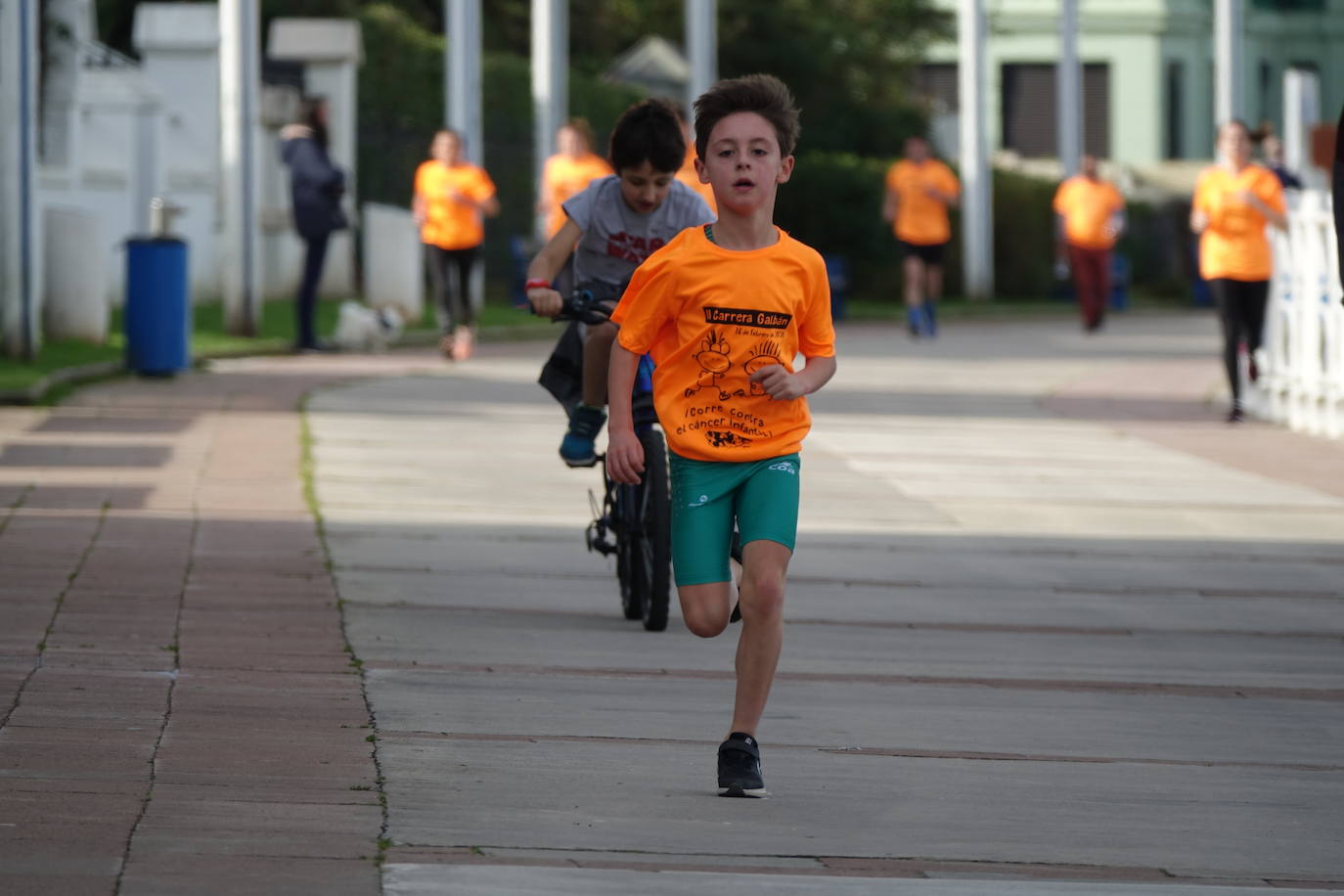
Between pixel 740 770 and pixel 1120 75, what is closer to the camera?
pixel 740 770

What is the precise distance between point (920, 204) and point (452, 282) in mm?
6653

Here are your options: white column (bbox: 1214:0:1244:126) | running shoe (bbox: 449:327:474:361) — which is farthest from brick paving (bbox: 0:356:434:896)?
white column (bbox: 1214:0:1244:126)

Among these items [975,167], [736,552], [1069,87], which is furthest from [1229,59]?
[736,552]

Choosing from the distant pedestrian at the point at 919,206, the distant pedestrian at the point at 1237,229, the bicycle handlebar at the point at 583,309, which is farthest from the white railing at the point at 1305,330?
Result: the bicycle handlebar at the point at 583,309

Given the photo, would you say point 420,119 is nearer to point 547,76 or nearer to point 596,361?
point 547,76

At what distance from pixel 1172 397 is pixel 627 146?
1247 cm

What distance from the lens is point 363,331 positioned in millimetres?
22094

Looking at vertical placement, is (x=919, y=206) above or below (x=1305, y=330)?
above

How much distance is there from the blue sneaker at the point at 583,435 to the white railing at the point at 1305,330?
27.8 ft

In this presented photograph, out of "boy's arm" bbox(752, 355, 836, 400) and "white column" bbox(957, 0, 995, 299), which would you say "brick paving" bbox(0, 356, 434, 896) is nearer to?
"boy's arm" bbox(752, 355, 836, 400)

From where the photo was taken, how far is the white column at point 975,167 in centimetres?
3762

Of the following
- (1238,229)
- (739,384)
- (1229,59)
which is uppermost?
(1229,59)

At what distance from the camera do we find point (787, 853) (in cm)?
512

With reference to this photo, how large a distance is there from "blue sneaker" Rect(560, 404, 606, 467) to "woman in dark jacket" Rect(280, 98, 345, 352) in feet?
42.0
